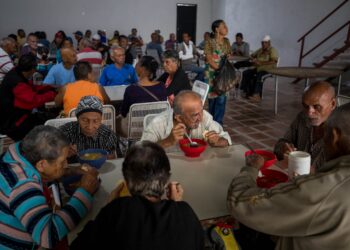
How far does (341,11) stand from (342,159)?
774 centimetres

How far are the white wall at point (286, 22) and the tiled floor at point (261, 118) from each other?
6.02 feet

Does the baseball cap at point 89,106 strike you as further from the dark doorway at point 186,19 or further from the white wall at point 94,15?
the dark doorway at point 186,19

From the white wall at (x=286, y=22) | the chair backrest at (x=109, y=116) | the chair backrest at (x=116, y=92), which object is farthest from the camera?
the white wall at (x=286, y=22)

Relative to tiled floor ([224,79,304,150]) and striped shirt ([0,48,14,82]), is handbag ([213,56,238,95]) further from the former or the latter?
striped shirt ([0,48,14,82])

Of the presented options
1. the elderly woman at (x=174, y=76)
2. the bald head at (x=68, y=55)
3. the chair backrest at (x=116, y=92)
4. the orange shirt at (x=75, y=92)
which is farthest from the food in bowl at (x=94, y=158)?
the bald head at (x=68, y=55)

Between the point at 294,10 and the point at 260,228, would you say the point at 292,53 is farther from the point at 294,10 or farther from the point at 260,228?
the point at 260,228

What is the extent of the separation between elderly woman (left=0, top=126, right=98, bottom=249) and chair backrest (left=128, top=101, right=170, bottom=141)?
1525 millimetres

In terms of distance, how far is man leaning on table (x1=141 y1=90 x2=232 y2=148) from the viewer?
6.18 ft

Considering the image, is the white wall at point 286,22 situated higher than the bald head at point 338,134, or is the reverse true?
the white wall at point 286,22

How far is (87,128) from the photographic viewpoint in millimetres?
2100

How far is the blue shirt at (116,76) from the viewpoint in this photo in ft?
13.5

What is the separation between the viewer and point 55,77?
396 centimetres

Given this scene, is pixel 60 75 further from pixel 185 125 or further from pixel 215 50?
pixel 185 125

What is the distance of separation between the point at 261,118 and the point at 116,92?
8.15 ft
